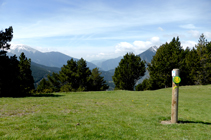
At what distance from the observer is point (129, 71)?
59.3 metres

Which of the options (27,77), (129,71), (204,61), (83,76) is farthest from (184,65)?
(27,77)

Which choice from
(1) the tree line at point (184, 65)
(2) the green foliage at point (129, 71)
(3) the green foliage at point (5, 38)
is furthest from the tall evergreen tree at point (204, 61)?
(3) the green foliage at point (5, 38)

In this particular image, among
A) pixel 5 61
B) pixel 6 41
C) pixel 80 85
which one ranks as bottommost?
pixel 80 85

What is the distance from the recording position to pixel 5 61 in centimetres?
2578

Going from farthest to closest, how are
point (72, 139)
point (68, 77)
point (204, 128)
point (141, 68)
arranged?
point (68, 77) < point (141, 68) < point (204, 128) < point (72, 139)

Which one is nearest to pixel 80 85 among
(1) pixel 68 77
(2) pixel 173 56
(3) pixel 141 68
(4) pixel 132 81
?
(1) pixel 68 77

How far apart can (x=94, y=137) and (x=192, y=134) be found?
16.6 feet

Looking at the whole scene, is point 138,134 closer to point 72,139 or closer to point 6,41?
point 72,139

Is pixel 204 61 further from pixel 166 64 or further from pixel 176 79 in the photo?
pixel 176 79

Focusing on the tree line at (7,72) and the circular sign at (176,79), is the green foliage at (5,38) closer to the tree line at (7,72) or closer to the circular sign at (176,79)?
the tree line at (7,72)

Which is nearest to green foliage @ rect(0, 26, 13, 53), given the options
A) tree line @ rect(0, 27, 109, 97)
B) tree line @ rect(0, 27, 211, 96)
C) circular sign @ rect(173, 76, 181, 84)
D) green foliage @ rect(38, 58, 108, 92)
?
tree line @ rect(0, 27, 109, 97)

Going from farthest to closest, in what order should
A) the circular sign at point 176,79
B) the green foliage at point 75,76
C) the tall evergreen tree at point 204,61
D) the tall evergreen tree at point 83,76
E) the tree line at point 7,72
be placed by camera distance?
the tall evergreen tree at point 83,76 < the green foliage at point 75,76 < the tall evergreen tree at point 204,61 < the tree line at point 7,72 < the circular sign at point 176,79

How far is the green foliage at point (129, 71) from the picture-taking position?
196 feet

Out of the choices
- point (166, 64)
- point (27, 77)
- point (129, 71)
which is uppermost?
point (166, 64)
